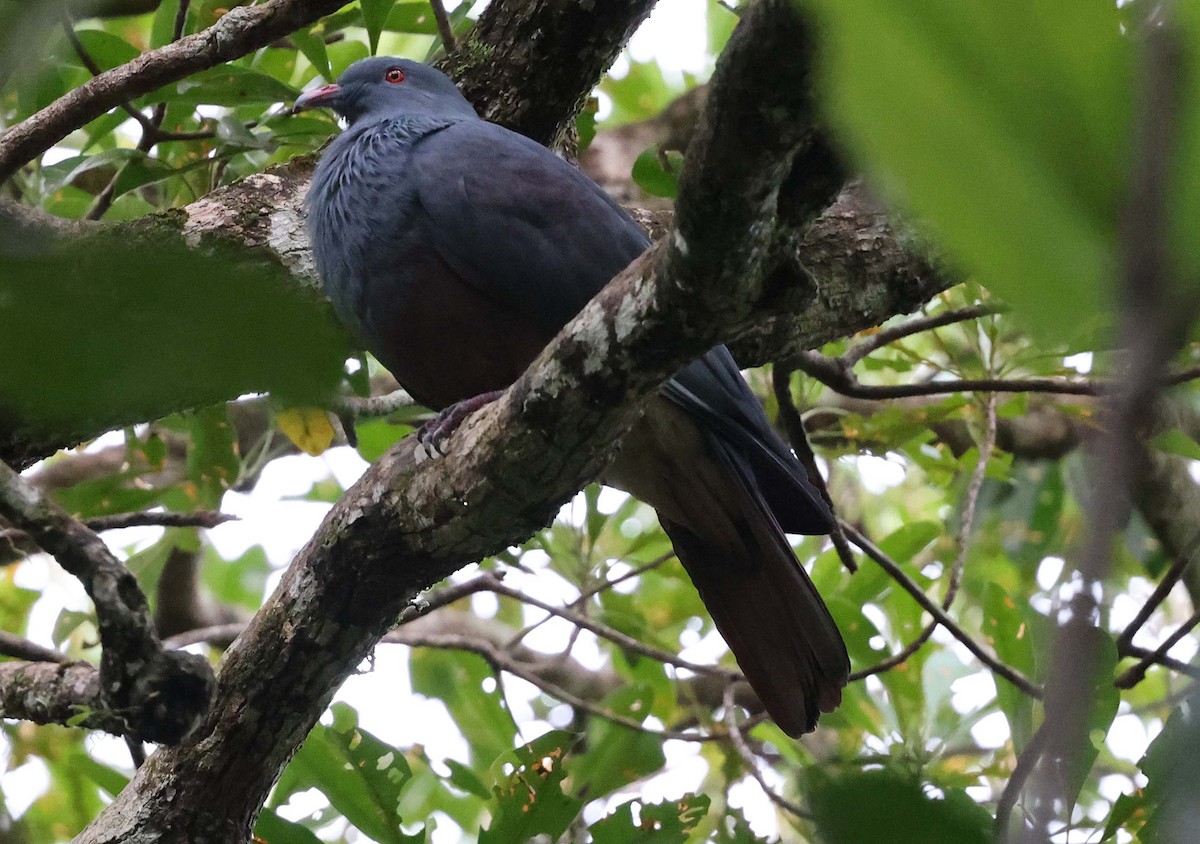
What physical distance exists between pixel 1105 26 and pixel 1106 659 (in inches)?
69.7

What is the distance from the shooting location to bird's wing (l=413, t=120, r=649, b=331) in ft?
8.20

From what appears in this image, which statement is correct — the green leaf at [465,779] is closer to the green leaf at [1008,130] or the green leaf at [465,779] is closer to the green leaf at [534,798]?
the green leaf at [534,798]

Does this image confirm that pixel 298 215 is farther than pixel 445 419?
Yes

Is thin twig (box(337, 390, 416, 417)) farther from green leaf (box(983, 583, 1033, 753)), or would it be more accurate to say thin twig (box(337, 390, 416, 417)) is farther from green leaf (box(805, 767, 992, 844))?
green leaf (box(805, 767, 992, 844))

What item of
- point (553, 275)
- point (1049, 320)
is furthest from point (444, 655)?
point (1049, 320)

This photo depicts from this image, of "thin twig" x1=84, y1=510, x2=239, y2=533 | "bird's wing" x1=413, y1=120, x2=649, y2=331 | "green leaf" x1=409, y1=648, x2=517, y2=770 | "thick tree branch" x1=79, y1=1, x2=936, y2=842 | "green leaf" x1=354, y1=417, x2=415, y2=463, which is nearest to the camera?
"thick tree branch" x1=79, y1=1, x2=936, y2=842

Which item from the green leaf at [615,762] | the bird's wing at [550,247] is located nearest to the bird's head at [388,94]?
the bird's wing at [550,247]

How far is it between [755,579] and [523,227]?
0.96 meters

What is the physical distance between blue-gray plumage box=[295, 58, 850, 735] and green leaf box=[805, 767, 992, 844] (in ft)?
6.34

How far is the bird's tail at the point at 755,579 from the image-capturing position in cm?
268

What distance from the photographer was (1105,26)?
1.48ft

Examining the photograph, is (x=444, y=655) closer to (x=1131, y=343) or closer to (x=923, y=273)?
(x=923, y=273)

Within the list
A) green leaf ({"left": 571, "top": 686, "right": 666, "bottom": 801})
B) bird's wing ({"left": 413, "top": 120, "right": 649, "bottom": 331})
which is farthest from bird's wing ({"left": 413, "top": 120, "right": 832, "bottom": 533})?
green leaf ({"left": 571, "top": 686, "right": 666, "bottom": 801})

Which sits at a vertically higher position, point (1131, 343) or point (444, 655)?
point (444, 655)
